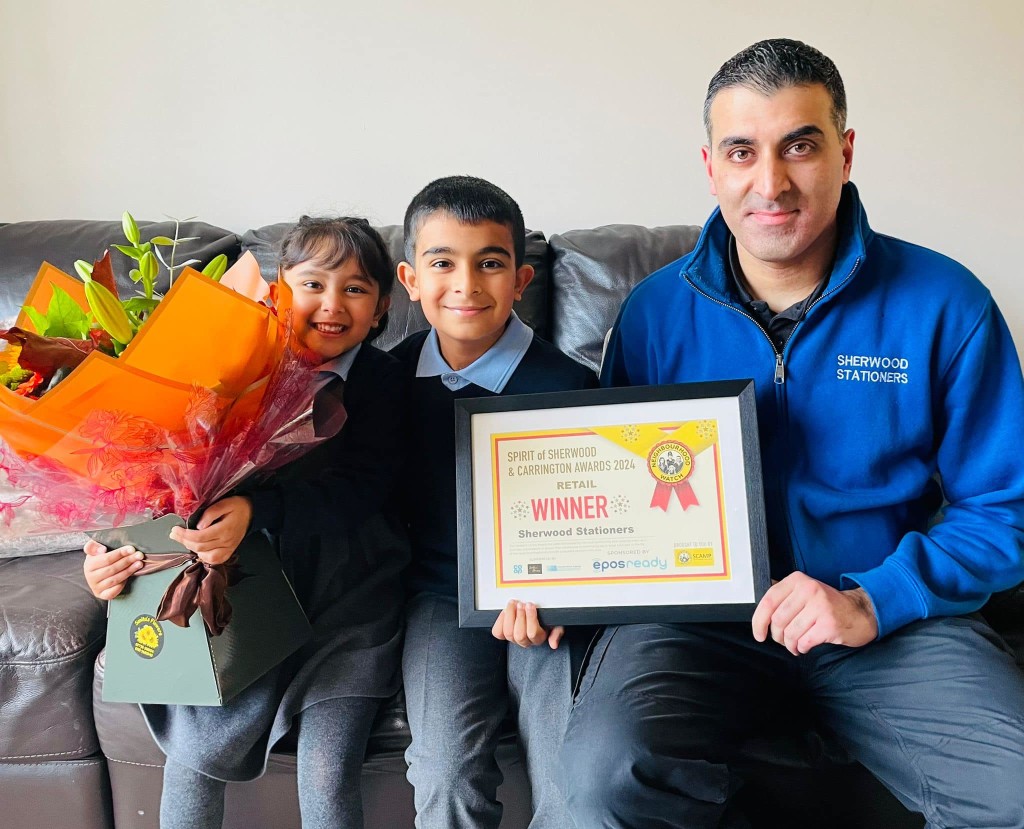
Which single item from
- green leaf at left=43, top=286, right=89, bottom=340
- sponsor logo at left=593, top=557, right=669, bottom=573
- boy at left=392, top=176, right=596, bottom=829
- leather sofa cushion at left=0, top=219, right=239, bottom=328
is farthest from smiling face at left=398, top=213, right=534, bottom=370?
leather sofa cushion at left=0, top=219, right=239, bottom=328

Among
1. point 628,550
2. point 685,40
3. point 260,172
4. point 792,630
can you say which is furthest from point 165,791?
point 685,40

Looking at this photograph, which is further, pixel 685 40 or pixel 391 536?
pixel 685 40

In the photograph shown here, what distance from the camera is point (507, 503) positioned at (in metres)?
1.23

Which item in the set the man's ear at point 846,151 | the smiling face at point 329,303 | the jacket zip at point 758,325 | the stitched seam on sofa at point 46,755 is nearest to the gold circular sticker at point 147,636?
the stitched seam on sofa at point 46,755

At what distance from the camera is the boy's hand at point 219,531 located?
1076 mm

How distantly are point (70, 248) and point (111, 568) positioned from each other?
1229 millimetres

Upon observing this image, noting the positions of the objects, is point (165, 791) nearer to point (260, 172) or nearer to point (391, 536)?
point (391, 536)

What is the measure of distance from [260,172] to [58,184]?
59 cm

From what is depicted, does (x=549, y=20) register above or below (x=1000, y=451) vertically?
above

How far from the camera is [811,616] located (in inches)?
43.5

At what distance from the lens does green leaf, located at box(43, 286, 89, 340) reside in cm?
100

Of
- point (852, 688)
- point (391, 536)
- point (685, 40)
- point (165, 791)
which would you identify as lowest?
point (165, 791)

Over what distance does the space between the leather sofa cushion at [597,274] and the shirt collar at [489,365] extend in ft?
1.75

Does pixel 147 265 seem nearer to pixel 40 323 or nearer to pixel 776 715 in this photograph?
pixel 40 323
